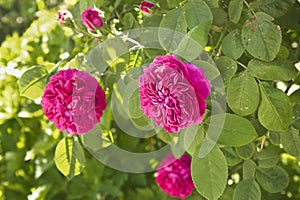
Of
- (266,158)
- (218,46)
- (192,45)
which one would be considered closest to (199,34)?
(192,45)

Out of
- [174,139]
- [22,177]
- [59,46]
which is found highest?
[174,139]

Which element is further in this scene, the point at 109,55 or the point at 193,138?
the point at 109,55

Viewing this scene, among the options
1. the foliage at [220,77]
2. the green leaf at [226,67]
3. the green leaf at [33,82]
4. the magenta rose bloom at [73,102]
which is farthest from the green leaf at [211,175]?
the green leaf at [33,82]

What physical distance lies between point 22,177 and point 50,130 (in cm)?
29

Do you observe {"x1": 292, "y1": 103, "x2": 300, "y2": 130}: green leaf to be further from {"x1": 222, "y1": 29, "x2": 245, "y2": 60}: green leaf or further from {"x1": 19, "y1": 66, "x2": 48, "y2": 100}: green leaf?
{"x1": 19, "y1": 66, "x2": 48, "y2": 100}: green leaf

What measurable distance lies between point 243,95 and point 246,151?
0.53ft

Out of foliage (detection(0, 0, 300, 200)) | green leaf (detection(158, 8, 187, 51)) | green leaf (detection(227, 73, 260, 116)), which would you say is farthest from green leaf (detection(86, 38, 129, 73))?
green leaf (detection(227, 73, 260, 116))

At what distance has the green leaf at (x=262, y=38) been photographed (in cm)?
88

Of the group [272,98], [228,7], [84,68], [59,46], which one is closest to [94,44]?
[84,68]

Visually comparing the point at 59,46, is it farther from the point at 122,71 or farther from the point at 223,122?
the point at 223,122

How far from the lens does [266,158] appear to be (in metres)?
1.11

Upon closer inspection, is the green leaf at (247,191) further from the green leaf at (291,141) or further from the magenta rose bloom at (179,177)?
the magenta rose bloom at (179,177)

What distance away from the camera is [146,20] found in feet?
3.43

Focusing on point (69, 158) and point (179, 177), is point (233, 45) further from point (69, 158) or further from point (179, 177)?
point (179, 177)
